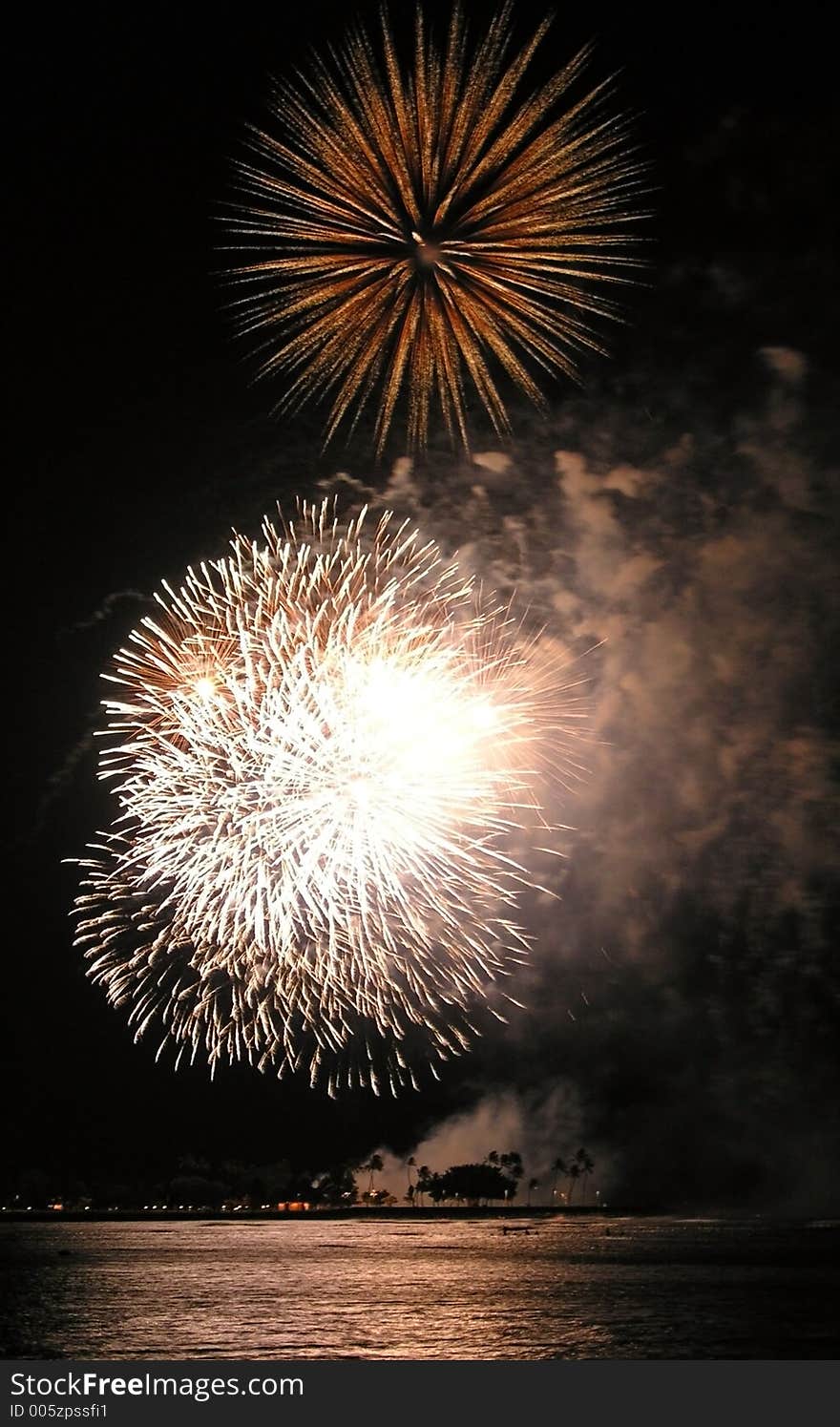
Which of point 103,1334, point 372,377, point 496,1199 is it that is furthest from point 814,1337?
point 496,1199

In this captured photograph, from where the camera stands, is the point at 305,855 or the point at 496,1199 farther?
the point at 496,1199

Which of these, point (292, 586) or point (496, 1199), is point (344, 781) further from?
point (496, 1199)

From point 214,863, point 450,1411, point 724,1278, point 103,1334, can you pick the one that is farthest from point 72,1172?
point 214,863

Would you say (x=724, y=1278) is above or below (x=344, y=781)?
below

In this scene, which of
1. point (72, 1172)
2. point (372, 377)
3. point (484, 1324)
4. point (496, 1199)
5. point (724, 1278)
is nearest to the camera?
point (372, 377)

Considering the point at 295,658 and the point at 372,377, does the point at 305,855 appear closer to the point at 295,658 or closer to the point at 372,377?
the point at 295,658

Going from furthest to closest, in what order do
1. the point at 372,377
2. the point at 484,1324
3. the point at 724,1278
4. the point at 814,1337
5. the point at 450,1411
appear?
the point at 724,1278
the point at 484,1324
the point at 814,1337
the point at 450,1411
the point at 372,377

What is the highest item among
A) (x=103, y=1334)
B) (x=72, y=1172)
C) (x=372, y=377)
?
(x=372, y=377)
